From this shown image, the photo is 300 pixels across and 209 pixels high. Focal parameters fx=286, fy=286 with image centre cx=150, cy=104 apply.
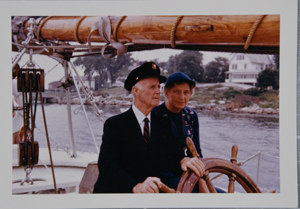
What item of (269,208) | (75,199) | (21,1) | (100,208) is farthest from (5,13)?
(269,208)

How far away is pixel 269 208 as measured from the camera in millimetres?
2287

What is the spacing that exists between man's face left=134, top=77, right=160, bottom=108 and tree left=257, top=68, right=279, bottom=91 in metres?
0.79

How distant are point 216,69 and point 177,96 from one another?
0.40 m

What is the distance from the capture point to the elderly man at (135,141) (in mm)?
1967

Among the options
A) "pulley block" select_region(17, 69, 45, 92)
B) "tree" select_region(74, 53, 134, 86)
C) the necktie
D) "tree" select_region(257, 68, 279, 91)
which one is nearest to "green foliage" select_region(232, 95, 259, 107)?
"tree" select_region(257, 68, 279, 91)

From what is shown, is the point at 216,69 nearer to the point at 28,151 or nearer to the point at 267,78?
the point at 267,78

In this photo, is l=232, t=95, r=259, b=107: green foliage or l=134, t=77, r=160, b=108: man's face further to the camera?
l=232, t=95, r=259, b=107: green foliage

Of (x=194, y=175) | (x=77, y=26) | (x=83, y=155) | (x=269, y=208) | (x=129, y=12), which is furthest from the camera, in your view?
(x=83, y=155)

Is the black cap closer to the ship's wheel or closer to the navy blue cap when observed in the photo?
the navy blue cap

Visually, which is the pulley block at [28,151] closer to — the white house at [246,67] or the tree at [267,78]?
the white house at [246,67]

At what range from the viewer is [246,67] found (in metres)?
2.11

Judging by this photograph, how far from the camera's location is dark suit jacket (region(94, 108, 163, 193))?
1.96 m

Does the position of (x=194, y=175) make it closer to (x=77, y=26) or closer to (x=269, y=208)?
(x=269, y=208)

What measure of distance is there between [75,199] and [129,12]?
153 cm
